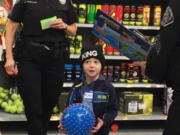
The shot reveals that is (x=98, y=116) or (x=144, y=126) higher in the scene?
(x=98, y=116)

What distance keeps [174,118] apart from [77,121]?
2.58 feet

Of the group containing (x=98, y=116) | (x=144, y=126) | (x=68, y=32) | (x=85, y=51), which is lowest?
(x=144, y=126)

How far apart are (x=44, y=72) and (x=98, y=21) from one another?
2.64ft

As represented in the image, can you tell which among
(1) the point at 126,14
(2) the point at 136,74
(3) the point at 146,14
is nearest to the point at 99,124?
(2) the point at 136,74

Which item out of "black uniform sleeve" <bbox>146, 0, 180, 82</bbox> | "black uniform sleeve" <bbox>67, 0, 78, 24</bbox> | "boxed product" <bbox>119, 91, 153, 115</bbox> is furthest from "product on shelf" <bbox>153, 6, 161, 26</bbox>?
"black uniform sleeve" <bbox>146, 0, 180, 82</bbox>

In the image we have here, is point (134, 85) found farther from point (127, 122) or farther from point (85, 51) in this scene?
point (85, 51)

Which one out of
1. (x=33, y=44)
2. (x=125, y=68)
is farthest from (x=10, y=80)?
(x=33, y=44)

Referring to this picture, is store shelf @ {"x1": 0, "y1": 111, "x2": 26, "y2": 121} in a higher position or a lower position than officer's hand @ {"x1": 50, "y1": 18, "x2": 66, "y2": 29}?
lower

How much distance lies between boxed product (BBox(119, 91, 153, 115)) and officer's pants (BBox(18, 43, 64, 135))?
156 centimetres

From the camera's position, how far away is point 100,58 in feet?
7.68

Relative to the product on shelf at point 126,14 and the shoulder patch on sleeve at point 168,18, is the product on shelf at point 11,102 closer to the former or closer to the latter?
the product on shelf at point 126,14

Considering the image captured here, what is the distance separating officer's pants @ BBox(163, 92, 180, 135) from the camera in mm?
1215

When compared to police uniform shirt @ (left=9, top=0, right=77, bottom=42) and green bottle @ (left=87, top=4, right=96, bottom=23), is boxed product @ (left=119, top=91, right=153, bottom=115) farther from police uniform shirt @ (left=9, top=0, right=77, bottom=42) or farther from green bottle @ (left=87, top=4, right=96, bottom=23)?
police uniform shirt @ (left=9, top=0, right=77, bottom=42)

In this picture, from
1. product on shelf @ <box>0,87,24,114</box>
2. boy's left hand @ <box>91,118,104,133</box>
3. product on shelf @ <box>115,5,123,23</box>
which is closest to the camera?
boy's left hand @ <box>91,118,104,133</box>
